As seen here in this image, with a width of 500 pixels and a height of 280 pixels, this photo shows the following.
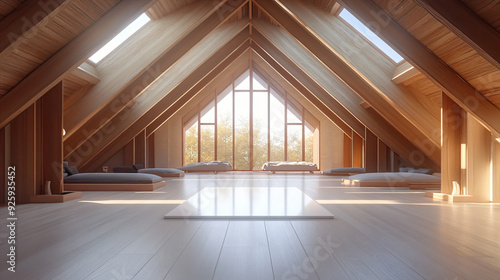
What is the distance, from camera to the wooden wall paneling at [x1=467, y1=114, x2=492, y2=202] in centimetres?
447

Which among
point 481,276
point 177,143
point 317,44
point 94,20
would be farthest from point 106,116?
point 481,276

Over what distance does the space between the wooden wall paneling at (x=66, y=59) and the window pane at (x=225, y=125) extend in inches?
319

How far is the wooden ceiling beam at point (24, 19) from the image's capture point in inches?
127

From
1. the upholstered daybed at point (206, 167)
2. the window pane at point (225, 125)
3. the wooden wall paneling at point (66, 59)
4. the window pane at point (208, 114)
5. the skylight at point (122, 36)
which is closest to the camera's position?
the wooden wall paneling at point (66, 59)

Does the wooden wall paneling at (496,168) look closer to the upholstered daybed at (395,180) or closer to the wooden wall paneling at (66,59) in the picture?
the upholstered daybed at (395,180)

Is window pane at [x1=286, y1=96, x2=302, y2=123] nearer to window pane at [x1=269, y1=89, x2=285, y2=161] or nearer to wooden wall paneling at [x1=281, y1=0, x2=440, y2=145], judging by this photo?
window pane at [x1=269, y1=89, x2=285, y2=161]

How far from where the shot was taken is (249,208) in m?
3.83

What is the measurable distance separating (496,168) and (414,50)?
67.0 inches

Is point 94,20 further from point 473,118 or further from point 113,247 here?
point 473,118

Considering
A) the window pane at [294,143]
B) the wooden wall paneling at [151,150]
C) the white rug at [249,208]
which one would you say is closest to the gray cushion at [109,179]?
the white rug at [249,208]

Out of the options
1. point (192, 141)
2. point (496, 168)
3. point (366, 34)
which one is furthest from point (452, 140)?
point (192, 141)

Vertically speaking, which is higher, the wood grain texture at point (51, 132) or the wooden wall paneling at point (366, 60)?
the wooden wall paneling at point (366, 60)

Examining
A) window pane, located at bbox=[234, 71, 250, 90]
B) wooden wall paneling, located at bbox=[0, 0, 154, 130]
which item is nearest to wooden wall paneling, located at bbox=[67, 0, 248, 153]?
wooden wall paneling, located at bbox=[0, 0, 154, 130]

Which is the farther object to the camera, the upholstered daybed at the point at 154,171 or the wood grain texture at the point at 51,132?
the upholstered daybed at the point at 154,171
